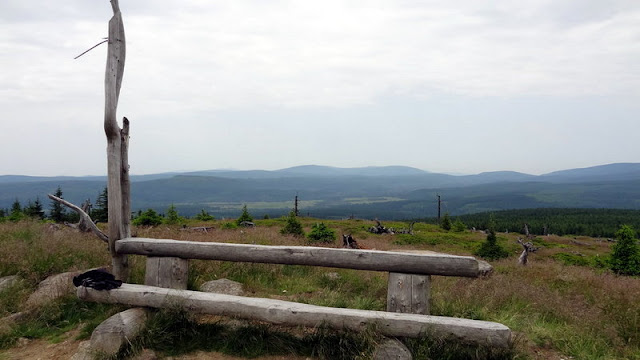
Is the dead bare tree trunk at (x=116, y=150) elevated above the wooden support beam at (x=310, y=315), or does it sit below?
above

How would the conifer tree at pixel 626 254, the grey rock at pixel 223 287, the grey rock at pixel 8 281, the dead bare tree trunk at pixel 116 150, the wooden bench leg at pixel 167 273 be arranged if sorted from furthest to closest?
the conifer tree at pixel 626 254 → the grey rock at pixel 223 287 → the grey rock at pixel 8 281 → the dead bare tree trunk at pixel 116 150 → the wooden bench leg at pixel 167 273

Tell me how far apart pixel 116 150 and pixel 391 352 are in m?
5.54

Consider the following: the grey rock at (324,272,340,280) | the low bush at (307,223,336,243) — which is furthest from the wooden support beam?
the low bush at (307,223,336,243)

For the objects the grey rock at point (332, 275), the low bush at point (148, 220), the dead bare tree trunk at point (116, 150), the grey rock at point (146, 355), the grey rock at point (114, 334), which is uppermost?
the dead bare tree trunk at point (116, 150)

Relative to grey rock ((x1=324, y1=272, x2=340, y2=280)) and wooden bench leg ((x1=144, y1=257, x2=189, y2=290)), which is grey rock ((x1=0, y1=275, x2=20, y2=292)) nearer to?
wooden bench leg ((x1=144, y1=257, x2=189, y2=290))

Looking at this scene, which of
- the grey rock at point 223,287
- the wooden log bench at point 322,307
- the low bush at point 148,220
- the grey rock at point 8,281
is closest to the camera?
the wooden log bench at point 322,307

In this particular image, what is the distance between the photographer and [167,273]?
6.52 m

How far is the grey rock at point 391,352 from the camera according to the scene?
4.93 meters

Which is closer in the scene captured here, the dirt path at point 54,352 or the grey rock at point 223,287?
the dirt path at point 54,352

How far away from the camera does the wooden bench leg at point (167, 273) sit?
6.52 meters

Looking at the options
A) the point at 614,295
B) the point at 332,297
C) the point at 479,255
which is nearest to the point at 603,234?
the point at 479,255

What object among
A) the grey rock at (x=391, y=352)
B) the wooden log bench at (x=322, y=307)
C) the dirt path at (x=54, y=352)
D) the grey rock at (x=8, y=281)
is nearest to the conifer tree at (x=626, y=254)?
the wooden log bench at (x=322, y=307)

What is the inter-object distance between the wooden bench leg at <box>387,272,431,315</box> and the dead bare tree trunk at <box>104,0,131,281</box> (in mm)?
4823

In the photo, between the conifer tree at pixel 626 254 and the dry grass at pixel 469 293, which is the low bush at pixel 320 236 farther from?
the conifer tree at pixel 626 254
